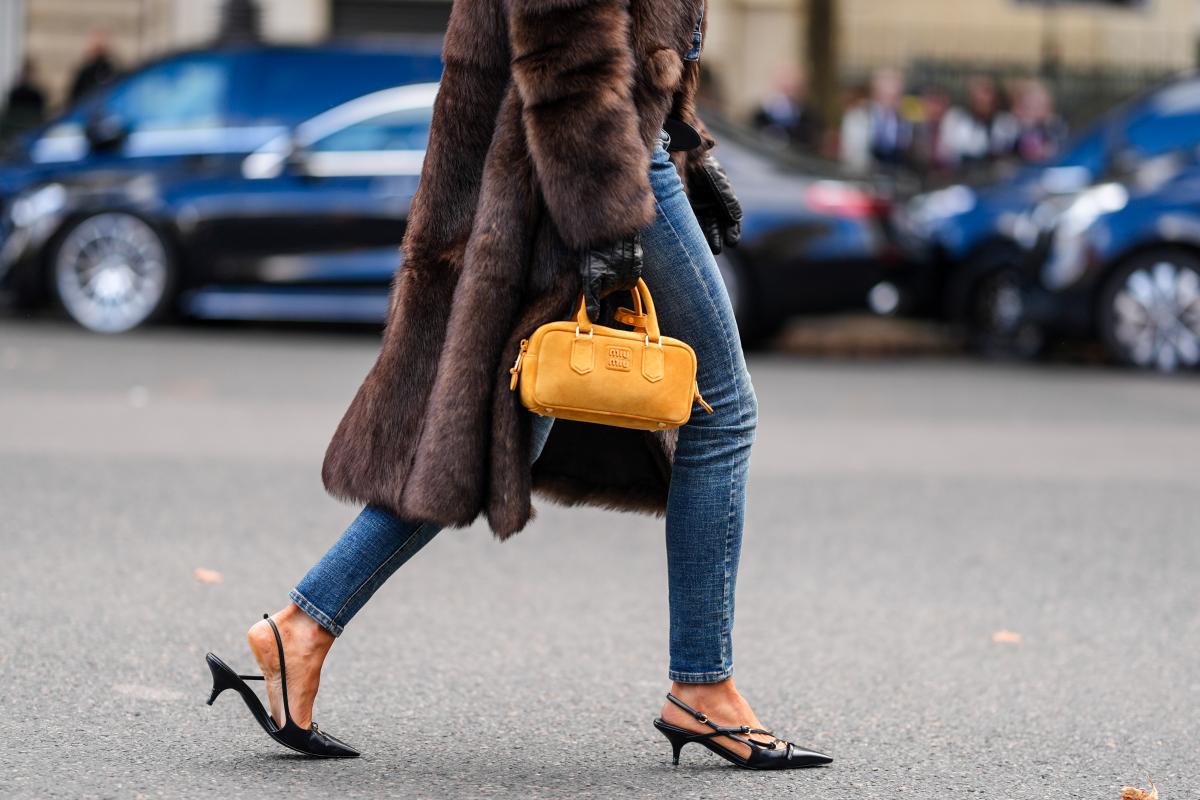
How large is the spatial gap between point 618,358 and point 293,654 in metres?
0.84

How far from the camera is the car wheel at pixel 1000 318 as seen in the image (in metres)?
12.6

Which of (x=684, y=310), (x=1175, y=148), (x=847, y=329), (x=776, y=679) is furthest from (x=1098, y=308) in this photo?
(x=684, y=310)

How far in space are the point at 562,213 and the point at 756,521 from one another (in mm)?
3433

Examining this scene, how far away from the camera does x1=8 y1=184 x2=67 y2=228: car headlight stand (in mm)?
12109

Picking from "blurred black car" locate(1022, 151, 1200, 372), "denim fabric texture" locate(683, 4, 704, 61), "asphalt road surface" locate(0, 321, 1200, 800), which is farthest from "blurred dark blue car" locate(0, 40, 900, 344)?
"denim fabric texture" locate(683, 4, 704, 61)

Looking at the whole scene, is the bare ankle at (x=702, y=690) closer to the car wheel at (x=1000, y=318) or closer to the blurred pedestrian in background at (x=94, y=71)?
the car wheel at (x=1000, y=318)

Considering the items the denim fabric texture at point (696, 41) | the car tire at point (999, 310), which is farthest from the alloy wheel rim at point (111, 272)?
the denim fabric texture at point (696, 41)

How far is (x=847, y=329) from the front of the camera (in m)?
14.0

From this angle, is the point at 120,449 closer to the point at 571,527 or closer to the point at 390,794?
the point at 571,527

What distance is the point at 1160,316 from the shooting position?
11688 mm

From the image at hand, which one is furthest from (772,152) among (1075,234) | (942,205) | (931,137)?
(931,137)

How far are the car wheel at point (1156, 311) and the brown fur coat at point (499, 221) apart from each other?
8468 mm

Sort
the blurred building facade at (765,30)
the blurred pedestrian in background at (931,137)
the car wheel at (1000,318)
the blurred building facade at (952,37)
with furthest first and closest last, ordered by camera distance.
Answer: the blurred building facade at (952,37), the blurred building facade at (765,30), the blurred pedestrian in background at (931,137), the car wheel at (1000,318)

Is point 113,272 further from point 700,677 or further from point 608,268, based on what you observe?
point 608,268
